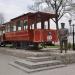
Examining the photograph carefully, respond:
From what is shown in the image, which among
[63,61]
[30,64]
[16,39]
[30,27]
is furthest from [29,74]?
[16,39]

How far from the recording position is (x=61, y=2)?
81.6 ft

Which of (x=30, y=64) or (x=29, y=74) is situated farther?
(x=30, y=64)

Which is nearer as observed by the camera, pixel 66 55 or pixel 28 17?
pixel 66 55

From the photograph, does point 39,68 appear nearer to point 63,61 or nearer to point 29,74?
point 29,74

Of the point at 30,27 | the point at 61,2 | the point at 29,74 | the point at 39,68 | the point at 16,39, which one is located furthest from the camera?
the point at 61,2

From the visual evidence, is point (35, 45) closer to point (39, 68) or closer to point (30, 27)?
point (30, 27)

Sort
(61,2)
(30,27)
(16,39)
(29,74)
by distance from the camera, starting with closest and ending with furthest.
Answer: (29,74), (30,27), (16,39), (61,2)

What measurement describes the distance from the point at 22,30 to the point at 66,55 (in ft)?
23.7

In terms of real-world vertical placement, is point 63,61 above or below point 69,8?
below

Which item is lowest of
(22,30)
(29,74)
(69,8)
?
(29,74)

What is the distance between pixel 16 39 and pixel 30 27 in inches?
136

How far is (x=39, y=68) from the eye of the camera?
38.2 ft

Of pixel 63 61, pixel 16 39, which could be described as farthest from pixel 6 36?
pixel 63 61

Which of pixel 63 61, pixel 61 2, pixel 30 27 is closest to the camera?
pixel 63 61
